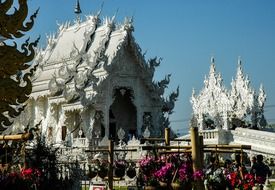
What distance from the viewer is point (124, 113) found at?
34.2m

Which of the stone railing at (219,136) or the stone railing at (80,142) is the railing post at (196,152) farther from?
the stone railing at (80,142)

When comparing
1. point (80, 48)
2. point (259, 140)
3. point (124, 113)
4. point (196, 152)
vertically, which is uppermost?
point (80, 48)

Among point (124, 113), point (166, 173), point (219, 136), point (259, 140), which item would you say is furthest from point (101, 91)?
point (166, 173)

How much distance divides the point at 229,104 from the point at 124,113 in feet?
20.6

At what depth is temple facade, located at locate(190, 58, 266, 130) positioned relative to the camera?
32906mm

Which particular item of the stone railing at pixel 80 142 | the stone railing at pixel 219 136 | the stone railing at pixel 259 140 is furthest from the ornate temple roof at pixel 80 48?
the stone railing at pixel 259 140

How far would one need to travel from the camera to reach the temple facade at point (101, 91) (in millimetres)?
30438

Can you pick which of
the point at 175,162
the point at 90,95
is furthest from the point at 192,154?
the point at 90,95

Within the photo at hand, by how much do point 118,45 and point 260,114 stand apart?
920 cm

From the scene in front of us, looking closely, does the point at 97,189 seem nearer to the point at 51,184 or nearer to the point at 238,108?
the point at 51,184

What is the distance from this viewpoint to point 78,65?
33.1m

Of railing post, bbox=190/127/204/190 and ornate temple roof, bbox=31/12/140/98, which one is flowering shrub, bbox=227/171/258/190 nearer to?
railing post, bbox=190/127/204/190

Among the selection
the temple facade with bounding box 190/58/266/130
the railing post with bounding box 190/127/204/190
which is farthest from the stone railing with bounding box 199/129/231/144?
the railing post with bounding box 190/127/204/190

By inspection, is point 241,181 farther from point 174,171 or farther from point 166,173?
point 166,173
